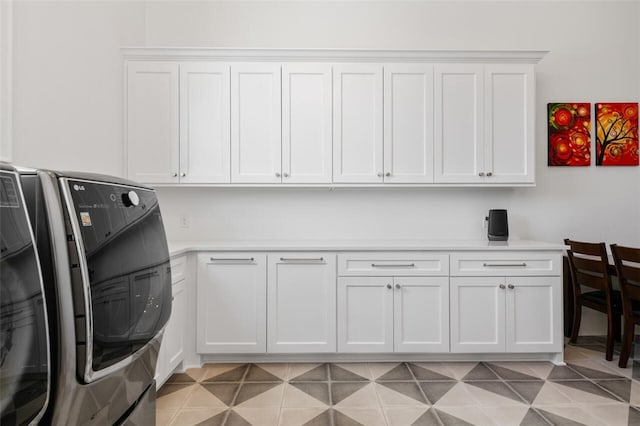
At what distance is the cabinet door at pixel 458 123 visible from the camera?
2.81 metres

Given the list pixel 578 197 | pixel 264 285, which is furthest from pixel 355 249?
pixel 578 197

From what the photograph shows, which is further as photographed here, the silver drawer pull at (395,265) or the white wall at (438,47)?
the white wall at (438,47)

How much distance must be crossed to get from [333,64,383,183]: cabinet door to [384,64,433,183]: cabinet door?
80 millimetres

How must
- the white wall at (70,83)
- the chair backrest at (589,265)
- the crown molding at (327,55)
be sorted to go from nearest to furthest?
the white wall at (70,83) → the chair backrest at (589,265) → the crown molding at (327,55)

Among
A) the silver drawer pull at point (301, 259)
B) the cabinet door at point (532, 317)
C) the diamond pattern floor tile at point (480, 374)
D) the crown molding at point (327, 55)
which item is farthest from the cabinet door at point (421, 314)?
the crown molding at point (327, 55)

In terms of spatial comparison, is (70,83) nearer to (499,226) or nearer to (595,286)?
(499,226)

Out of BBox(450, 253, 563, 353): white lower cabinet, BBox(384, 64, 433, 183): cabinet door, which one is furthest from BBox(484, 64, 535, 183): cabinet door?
BBox(450, 253, 563, 353): white lower cabinet

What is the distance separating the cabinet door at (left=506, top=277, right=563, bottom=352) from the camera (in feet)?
8.34

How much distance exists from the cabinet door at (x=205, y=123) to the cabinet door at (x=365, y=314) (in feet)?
4.31

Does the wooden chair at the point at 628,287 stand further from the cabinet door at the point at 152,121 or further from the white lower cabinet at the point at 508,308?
the cabinet door at the point at 152,121

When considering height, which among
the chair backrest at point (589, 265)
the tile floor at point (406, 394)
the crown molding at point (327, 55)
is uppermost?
the crown molding at point (327, 55)

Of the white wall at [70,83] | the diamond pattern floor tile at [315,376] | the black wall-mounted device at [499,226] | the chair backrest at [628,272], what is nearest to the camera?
the white wall at [70,83]

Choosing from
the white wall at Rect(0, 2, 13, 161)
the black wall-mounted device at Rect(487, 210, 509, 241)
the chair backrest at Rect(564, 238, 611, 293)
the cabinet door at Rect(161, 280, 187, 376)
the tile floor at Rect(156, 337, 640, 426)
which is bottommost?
the tile floor at Rect(156, 337, 640, 426)

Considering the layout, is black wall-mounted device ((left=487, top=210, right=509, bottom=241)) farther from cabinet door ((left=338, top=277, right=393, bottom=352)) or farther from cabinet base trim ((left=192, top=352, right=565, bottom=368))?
cabinet door ((left=338, top=277, right=393, bottom=352))
